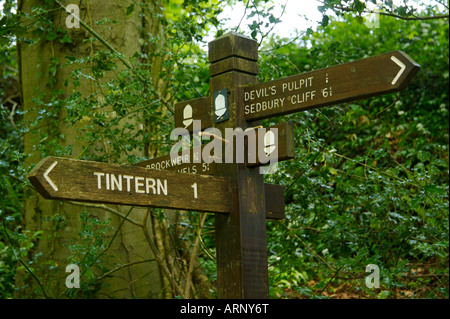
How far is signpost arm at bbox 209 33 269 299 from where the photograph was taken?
3.32 meters

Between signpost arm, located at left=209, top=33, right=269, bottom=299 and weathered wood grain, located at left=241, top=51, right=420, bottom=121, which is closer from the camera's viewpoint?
weathered wood grain, located at left=241, top=51, right=420, bottom=121

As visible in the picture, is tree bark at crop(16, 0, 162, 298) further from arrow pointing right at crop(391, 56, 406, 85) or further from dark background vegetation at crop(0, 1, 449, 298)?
arrow pointing right at crop(391, 56, 406, 85)

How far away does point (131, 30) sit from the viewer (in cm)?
636

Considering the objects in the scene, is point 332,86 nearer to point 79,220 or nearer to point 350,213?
point 350,213

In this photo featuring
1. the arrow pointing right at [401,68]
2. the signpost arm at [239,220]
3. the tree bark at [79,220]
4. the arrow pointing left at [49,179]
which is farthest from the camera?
the tree bark at [79,220]

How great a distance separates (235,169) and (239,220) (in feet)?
0.85

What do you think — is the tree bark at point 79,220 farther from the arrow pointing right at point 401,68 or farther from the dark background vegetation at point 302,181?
the arrow pointing right at point 401,68

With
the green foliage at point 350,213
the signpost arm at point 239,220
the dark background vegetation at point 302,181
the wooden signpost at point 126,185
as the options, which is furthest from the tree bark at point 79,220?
the wooden signpost at point 126,185

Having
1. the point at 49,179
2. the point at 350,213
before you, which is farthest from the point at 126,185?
the point at 350,213

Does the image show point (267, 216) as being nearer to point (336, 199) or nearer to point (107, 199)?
point (107, 199)

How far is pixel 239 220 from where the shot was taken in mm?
3346

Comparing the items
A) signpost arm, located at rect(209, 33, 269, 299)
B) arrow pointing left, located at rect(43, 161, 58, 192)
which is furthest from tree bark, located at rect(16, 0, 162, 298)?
arrow pointing left, located at rect(43, 161, 58, 192)

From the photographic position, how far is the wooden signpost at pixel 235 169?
9.62ft
